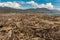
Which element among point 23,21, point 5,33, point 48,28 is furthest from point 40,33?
point 5,33

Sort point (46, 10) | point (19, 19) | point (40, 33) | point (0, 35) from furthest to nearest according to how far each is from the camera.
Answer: point (46, 10) < point (19, 19) < point (40, 33) < point (0, 35)

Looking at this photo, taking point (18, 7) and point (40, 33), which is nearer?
point (40, 33)

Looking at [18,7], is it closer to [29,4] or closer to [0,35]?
[29,4]

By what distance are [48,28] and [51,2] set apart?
1556 millimetres

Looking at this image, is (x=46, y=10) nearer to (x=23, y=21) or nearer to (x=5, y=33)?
(x=23, y=21)

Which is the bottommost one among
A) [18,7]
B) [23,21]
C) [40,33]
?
[40,33]

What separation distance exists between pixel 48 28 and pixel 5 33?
7.62 feet

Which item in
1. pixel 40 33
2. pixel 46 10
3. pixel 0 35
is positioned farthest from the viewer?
pixel 46 10

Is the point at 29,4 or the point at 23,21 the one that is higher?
the point at 29,4

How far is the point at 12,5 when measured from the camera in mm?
9406

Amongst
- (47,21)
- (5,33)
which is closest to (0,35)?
(5,33)

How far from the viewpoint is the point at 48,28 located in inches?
344

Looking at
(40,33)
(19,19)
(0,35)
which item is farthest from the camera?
(19,19)

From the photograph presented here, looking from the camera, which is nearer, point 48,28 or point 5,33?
point 5,33
